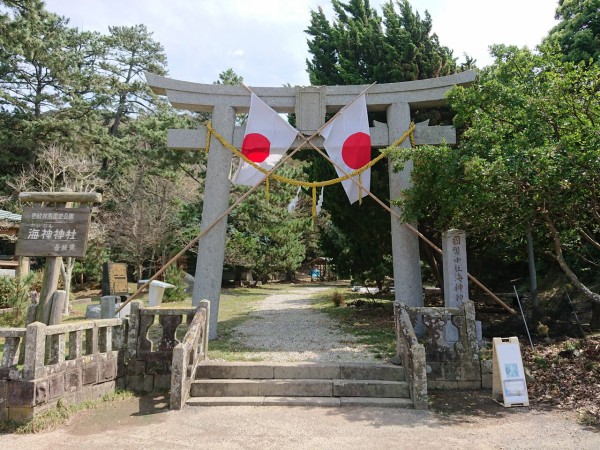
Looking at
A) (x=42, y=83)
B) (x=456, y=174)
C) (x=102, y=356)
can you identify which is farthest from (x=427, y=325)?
(x=42, y=83)

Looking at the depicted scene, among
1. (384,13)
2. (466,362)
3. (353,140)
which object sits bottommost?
(466,362)

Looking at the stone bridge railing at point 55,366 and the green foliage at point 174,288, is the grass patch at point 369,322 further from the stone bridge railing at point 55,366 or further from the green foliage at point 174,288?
the green foliage at point 174,288

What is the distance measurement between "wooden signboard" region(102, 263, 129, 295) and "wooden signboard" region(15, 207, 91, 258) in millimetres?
10385

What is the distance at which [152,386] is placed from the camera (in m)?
6.77

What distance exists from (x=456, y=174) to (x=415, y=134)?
2990mm

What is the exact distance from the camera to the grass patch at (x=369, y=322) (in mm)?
8320

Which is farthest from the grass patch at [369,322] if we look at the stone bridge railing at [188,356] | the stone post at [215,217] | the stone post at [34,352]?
the stone post at [34,352]

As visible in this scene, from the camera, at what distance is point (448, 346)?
680 cm

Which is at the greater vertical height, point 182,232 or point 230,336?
point 182,232

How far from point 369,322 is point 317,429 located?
6.39 m

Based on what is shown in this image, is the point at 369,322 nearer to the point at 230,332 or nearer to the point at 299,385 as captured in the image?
the point at 230,332

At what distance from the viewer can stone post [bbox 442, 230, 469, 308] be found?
8.00 metres

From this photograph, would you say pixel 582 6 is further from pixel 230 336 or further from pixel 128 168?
pixel 128 168

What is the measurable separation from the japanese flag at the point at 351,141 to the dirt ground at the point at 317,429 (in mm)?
5230
